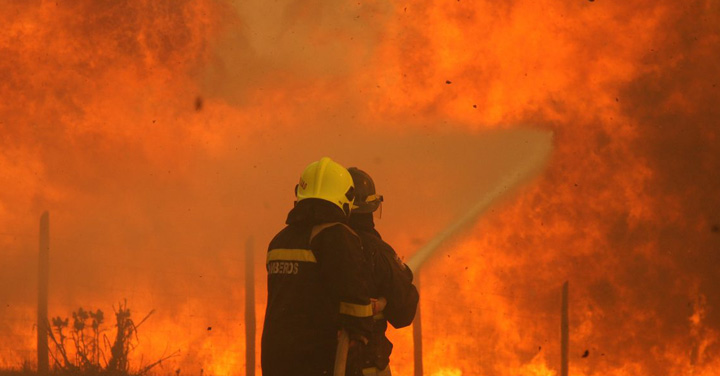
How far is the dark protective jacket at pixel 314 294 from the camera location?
395 cm

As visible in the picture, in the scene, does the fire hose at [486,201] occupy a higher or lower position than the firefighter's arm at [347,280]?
higher

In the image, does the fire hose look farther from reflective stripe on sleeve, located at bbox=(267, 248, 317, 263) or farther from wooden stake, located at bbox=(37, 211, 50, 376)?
reflective stripe on sleeve, located at bbox=(267, 248, 317, 263)

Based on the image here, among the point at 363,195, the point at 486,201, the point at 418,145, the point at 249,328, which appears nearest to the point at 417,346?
the point at 249,328

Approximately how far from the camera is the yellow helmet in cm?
423

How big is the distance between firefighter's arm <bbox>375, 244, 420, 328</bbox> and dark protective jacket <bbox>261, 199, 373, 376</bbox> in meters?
0.21

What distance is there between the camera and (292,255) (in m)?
4.12

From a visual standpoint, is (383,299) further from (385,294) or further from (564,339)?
(564,339)

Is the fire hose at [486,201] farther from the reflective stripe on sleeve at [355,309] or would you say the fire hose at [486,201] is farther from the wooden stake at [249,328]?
the reflective stripe on sleeve at [355,309]

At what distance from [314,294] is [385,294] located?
0.42 m

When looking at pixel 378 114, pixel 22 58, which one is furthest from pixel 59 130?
pixel 378 114

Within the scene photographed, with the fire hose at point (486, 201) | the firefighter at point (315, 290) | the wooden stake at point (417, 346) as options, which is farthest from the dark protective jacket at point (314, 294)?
the fire hose at point (486, 201)

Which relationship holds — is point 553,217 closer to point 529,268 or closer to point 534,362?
point 529,268

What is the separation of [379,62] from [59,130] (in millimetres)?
4392

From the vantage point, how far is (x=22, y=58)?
1118 centimetres
